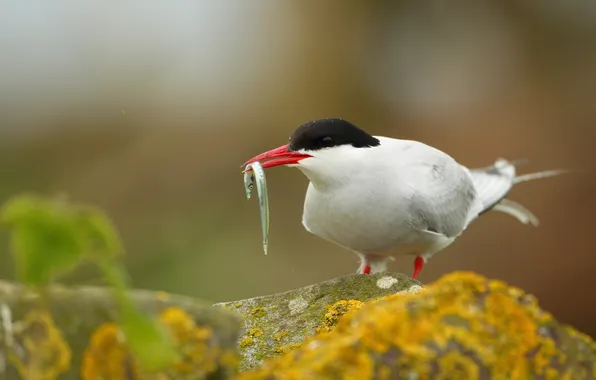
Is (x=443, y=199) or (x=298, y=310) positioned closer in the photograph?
(x=298, y=310)

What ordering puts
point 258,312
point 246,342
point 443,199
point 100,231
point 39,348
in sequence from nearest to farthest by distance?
point 100,231
point 39,348
point 246,342
point 258,312
point 443,199

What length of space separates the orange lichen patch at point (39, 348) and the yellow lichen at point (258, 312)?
130cm

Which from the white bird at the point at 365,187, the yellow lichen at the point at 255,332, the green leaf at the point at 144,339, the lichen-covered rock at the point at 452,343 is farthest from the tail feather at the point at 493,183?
the green leaf at the point at 144,339

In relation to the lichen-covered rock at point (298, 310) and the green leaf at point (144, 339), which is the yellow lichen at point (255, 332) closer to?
the lichen-covered rock at point (298, 310)

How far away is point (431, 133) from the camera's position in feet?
30.3

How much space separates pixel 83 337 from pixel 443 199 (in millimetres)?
3141

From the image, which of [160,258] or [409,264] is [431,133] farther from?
[160,258]

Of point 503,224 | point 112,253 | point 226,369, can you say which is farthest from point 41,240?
point 503,224

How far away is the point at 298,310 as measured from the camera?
9.33 ft

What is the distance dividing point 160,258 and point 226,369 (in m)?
6.99

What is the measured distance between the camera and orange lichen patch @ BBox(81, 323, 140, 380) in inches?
61.5

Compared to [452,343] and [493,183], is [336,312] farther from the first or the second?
[493,183]

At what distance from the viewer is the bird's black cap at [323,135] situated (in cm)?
402

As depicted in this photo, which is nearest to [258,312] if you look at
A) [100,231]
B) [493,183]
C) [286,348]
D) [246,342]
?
[246,342]
